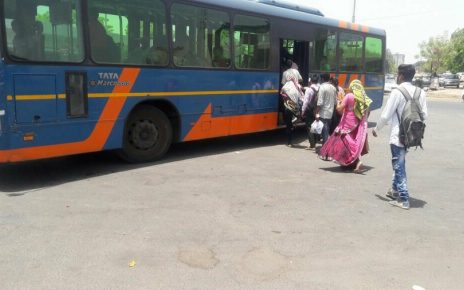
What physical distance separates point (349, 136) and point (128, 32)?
399cm

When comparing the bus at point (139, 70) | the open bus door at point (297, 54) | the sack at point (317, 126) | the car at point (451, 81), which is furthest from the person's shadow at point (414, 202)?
the car at point (451, 81)

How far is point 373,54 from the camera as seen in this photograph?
13961 millimetres

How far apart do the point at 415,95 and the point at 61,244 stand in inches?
174

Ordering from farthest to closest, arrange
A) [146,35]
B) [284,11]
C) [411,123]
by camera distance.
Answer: [284,11]
[146,35]
[411,123]

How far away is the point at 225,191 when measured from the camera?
6.46m

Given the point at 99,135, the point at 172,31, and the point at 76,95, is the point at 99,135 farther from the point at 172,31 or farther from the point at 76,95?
the point at 172,31

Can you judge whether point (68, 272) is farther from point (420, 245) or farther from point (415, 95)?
point (415, 95)

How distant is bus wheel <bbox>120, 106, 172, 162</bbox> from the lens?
25.4 feet

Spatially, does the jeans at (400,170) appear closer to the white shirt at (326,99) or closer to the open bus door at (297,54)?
the white shirt at (326,99)

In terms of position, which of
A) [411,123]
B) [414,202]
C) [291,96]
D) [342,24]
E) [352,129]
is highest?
[342,24]

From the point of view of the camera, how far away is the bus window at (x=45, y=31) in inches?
238

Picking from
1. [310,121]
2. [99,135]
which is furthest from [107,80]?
[310,121]

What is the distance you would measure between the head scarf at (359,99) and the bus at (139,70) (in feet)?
8.74

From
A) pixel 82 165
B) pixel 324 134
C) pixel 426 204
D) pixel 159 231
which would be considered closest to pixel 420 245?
pixel 426 204
